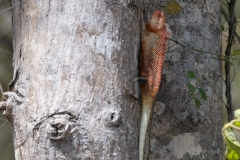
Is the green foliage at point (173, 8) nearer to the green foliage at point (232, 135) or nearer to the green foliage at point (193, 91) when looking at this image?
the green foliage at point (193, 91)

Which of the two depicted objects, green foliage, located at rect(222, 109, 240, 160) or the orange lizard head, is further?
the orange lizard head

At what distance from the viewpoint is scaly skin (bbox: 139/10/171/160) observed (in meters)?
1.56

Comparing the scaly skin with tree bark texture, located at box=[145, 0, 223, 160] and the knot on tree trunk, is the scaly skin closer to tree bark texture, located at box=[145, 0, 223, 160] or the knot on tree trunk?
tree bark texture, located at box=[145, 0, 223, 160]

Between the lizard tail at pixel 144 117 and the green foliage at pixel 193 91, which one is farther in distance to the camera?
the green foliage at pixel 193 91

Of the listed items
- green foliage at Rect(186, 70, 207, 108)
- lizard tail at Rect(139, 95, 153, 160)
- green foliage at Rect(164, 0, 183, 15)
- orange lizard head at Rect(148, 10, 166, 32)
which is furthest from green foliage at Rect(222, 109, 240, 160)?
green foliage at Rect(164, 0, 183, 15)

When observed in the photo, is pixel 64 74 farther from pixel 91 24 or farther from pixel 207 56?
pixel 207 56

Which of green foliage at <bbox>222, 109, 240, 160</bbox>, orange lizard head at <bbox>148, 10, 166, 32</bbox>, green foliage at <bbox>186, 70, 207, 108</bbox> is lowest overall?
green foliage at <bbox>222, 109, 240, 160</bbox>

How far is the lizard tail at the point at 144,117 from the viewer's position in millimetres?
1481

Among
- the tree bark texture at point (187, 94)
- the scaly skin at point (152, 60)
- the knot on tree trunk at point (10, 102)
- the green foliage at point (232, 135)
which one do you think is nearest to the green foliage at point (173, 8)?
the tree bark texture at point (187, 94)

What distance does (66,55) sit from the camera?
4.51ft

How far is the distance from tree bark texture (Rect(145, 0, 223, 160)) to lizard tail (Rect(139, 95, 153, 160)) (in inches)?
19.0

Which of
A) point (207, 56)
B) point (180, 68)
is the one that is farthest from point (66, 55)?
point (207, 56)

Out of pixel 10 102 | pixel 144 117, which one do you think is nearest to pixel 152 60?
pixel 144 117

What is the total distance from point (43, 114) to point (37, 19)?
299mm
